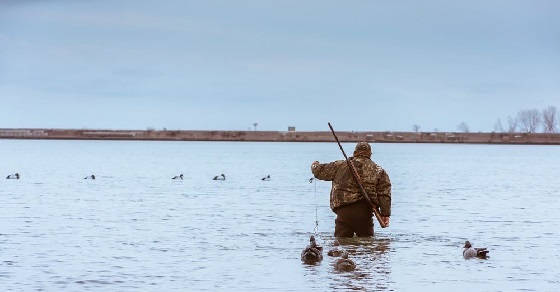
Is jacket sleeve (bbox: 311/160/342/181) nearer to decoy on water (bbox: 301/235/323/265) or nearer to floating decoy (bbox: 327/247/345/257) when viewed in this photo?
floating decoy (bbox: 327/247/345/257)

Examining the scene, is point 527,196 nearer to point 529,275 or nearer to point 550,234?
point 550,234

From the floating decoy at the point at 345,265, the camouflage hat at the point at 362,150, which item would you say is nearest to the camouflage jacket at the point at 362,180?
the camouflage hat at the point at 362,150

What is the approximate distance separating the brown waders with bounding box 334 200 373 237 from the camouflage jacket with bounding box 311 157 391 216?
Answer: 0.34 meters

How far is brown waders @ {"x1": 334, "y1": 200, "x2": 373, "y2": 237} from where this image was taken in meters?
25.9

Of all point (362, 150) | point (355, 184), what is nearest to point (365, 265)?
point (355, 184)

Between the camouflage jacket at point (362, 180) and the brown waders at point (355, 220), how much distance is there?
336mm

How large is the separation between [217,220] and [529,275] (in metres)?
14.1

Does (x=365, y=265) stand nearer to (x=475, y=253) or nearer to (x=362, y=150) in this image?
(x=475, y=253)

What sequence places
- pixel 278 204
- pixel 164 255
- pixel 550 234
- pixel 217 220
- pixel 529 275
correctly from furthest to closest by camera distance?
pixel 278 204 < pixel 217 220 < pixel 550 234 < pixel 164 255 < pixel 529 275

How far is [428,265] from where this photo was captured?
24.1m

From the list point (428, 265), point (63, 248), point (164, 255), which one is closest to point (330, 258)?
point (428, 265)

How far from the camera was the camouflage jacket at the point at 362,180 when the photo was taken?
998 inches

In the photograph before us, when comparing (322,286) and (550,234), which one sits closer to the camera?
(322,286)

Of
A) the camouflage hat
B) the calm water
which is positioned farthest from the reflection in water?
the camouflage hat
